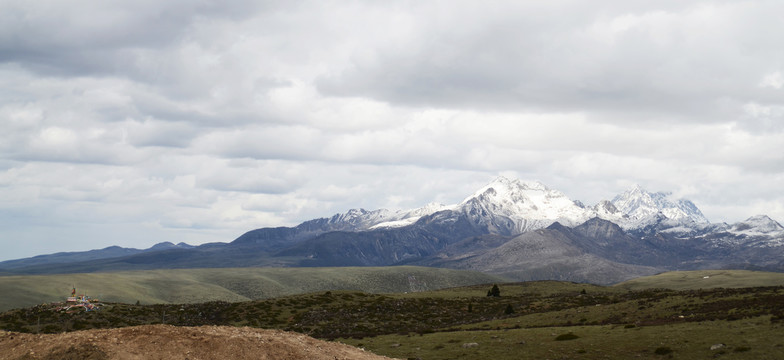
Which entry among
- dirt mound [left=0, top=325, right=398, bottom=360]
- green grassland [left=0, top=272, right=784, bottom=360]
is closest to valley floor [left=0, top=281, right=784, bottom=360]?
green grassland [left=0, top=272, right=784, bottom=360]

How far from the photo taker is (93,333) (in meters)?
35.4

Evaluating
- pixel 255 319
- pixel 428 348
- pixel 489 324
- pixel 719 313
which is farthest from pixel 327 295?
pixel 719 313

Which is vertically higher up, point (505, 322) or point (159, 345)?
point (159, 345)

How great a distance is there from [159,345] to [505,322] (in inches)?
2222

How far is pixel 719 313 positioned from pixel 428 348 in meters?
30.0

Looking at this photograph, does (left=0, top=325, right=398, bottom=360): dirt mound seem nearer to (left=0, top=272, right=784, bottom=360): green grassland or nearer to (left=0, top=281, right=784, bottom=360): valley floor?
(left=0, top=281, right=784, bottom=360): valley floor

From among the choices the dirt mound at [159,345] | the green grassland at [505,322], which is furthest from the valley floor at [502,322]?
the dirt mound at [159,345]

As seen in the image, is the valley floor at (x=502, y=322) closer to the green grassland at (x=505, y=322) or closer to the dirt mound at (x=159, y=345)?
the green grassland at (x=505, y=322)

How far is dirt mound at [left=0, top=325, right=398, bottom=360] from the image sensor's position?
3188 centimetres

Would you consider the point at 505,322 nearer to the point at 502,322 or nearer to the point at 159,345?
the point at 502,322

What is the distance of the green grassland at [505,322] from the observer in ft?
158

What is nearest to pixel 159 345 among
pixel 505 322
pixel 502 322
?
pixel 505 322

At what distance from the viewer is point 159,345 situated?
33812mm

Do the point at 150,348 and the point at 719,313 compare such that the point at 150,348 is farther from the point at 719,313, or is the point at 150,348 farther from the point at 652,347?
the point at 719,313
